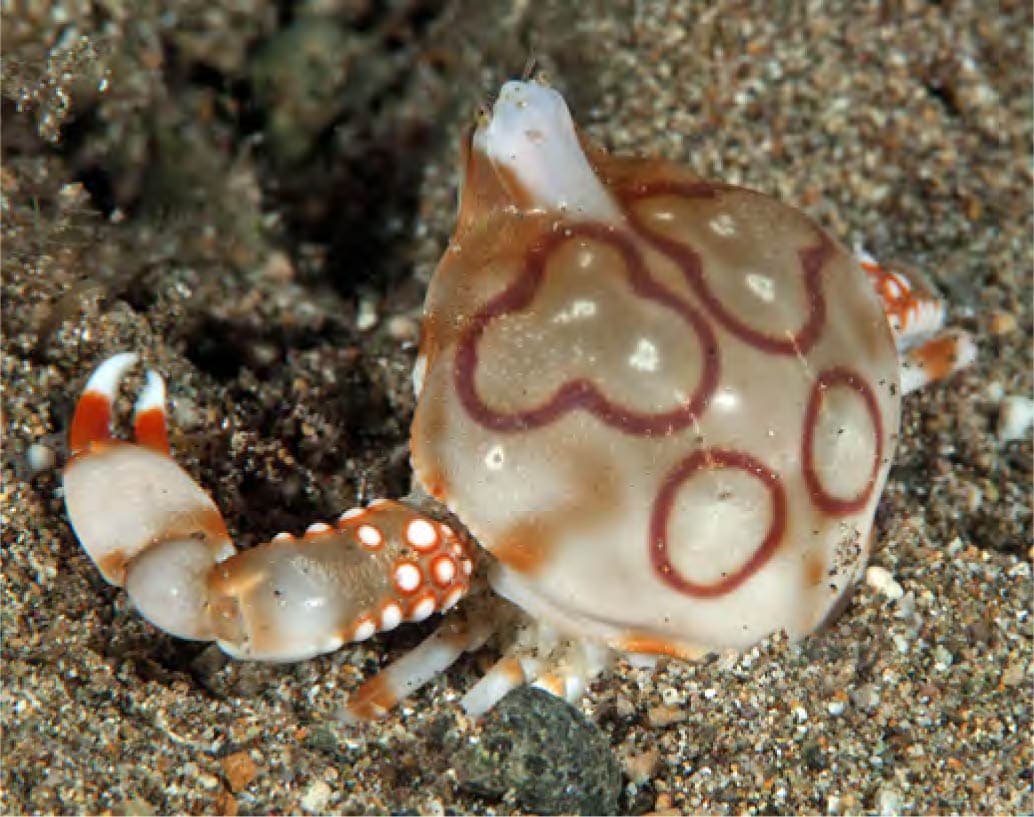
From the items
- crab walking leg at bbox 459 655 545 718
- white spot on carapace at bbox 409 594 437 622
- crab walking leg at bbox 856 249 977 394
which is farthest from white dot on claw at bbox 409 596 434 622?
crab walking leg at bbox 856 249 977 394

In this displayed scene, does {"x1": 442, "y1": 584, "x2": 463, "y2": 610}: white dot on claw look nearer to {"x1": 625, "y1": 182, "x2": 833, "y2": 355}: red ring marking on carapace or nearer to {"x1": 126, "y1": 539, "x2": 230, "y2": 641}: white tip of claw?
{"x1": 126, "y1": 539, "x2": 230, "y2": 641}: white tip of claw

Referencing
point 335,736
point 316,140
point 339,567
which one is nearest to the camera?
point 339,567

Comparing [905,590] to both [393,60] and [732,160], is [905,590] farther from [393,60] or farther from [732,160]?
[393,60]

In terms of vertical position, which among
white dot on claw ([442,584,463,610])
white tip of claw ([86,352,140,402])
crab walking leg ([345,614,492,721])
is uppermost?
white tip of claw ([86,352,140,402])

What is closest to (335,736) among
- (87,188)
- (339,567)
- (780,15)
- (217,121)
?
(339,567)

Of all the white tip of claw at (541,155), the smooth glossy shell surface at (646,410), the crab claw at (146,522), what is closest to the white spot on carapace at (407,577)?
the smooth glossy shell surface at (646,410)

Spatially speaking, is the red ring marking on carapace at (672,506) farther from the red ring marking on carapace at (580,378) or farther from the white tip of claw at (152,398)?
the white tip of claw at (152,398)

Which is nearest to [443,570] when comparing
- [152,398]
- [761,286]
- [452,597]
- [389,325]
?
[452,597]
